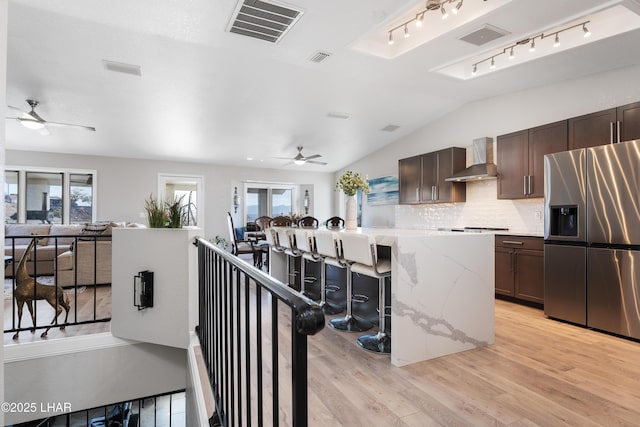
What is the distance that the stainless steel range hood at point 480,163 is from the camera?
4.87 metres

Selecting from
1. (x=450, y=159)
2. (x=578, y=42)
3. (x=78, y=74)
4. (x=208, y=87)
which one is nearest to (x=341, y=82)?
(x=208, y=87)

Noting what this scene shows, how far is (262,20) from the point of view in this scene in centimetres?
317

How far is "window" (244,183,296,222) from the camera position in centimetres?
888

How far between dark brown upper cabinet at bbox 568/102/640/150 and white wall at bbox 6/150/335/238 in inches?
261

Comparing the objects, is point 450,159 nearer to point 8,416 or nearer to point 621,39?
point 621,39

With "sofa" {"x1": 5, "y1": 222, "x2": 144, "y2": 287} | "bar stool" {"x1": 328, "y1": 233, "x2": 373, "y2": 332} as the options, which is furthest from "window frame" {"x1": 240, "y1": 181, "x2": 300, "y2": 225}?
"bar stool" {"x1": 328, "y1": 233, "x2": 373, "y2": 332}

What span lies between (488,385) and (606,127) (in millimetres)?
3248

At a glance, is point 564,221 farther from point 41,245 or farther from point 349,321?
point 41,245

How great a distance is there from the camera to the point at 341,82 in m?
4.72

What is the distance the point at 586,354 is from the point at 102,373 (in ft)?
14.2

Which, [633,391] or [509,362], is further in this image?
[509,362]

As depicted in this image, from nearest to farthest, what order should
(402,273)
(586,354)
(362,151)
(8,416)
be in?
(402,273) < (586,354) < (8,416) < (362,151)

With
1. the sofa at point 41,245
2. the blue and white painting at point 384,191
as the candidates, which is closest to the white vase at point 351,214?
the blue and white painting at point 384,191

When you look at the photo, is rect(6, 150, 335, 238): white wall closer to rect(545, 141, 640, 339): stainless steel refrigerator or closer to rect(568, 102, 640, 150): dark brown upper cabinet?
rect(568, 102, 640, 150): dark brown upper cabinet
